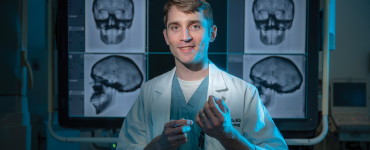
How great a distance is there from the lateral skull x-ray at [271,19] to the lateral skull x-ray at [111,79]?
0.75 meters

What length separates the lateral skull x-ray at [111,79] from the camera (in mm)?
1371

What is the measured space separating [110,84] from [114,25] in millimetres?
343

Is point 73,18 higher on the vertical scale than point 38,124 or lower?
higher

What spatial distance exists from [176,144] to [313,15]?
3.61 feet

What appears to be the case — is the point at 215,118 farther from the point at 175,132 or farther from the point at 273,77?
the point at 273,77

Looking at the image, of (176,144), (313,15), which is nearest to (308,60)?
(313,15)

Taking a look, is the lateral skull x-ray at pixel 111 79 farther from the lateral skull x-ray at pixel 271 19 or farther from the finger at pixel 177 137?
the lateral skull x-ray at pixel 271 19

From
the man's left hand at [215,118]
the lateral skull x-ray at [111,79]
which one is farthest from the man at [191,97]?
the lateral skull x-ray at [111,79]

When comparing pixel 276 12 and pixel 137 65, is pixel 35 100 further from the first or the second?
pixel 276 12

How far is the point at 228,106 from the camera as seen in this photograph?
1.01 metres

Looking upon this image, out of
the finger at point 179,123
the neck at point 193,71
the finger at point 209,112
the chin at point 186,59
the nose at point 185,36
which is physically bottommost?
the finger at point 179,123

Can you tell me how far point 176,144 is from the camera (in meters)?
0.85

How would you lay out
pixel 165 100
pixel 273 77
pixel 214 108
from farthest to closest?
pixel 273 77 < pixel 165 100 < pixel 214 108

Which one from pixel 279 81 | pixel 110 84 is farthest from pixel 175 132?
pixel 279 81
